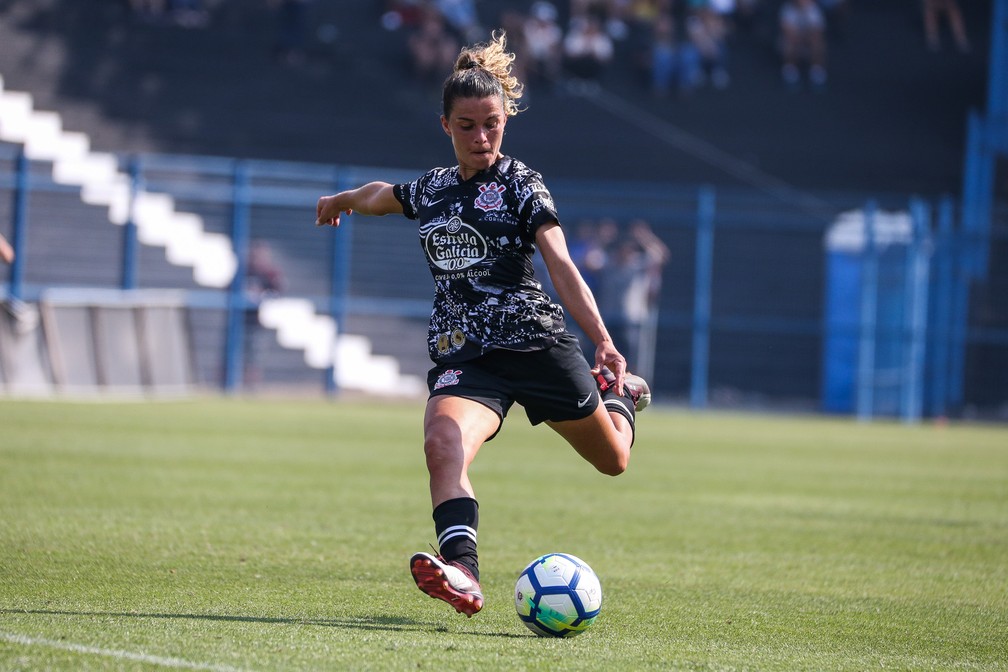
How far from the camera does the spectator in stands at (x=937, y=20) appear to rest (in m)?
37.2

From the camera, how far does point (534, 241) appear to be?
5.85 meters

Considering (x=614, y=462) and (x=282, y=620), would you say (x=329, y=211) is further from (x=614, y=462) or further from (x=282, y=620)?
(x=282, y=620)

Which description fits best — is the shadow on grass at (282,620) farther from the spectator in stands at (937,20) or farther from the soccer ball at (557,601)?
the spectator in stands at (937,20)

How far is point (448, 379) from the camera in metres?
5.90

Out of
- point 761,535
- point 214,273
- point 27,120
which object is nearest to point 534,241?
point 761,535

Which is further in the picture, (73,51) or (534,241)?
(73,51)

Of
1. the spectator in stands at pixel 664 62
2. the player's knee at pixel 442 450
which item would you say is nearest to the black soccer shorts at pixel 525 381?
the player's knee at pixel 442 450

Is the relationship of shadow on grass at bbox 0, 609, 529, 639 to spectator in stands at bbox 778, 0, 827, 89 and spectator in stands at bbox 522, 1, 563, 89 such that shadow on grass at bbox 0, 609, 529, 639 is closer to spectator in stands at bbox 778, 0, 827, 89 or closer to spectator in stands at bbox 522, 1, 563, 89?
spectator in stands at bbox 522, 1, 563, 89

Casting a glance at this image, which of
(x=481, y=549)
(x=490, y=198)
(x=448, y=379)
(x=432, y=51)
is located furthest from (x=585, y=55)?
(x=448, y=379)

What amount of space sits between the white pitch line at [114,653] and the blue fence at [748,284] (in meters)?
A: 18.3

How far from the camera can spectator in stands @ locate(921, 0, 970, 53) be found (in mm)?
37219

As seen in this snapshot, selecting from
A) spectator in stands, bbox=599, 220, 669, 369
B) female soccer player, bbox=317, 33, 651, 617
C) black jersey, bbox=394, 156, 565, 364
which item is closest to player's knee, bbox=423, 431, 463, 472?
female soccer player, bbox=317, 33, 651, 617

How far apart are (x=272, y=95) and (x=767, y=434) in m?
14.6

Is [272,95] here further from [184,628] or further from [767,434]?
[184,628]
